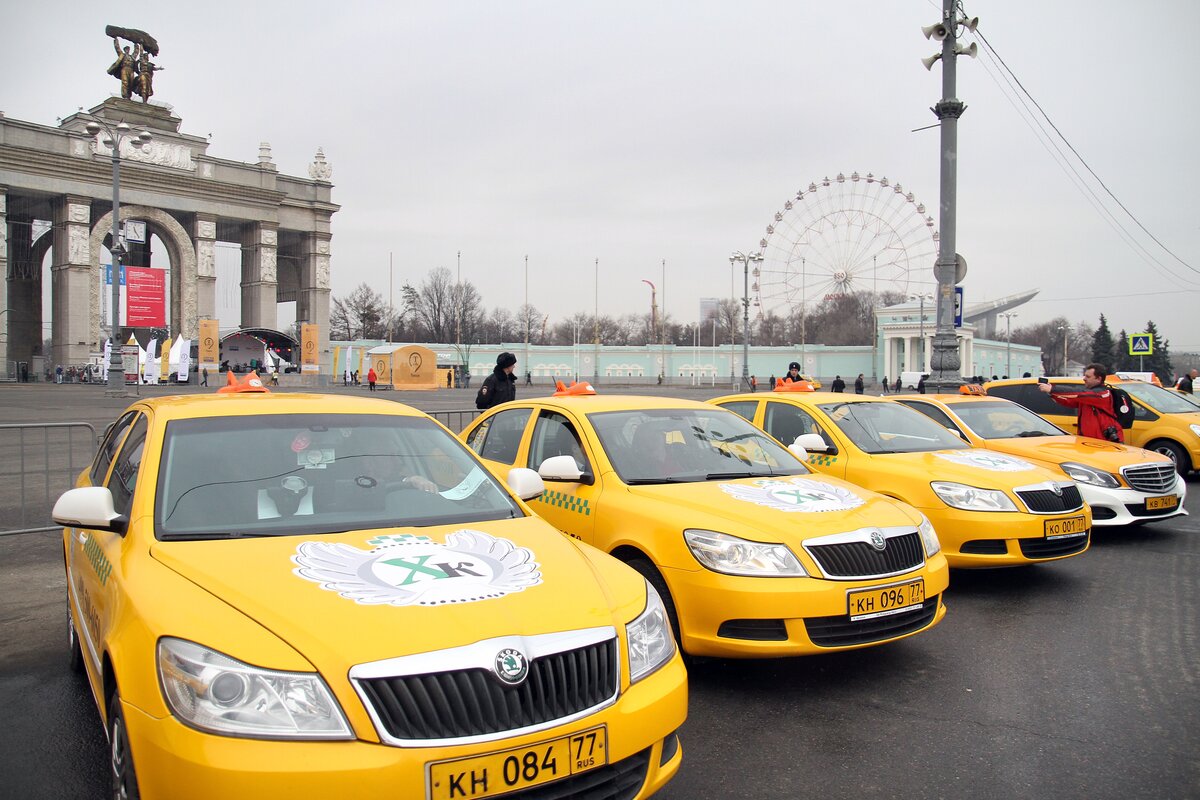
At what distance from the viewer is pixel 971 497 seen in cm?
630

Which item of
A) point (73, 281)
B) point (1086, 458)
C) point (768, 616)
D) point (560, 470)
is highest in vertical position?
point (73, 281)

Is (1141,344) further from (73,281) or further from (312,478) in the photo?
(73,281)

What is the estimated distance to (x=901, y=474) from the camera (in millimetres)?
6637

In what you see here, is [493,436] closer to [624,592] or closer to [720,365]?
[624,592]

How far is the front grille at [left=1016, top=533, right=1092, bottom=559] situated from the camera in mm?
6176

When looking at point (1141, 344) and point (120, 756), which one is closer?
point (120, 756)

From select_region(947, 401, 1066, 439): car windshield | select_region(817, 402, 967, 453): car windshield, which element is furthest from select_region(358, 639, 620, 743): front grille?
select_region(947, 401, 1066, 439): car windshield

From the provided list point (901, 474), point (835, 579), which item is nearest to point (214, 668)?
point (835, 579)

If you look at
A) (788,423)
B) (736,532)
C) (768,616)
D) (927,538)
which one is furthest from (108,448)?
(788,423)

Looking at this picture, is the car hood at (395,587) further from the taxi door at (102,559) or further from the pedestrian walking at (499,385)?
the pedestrian walking at (499,385)

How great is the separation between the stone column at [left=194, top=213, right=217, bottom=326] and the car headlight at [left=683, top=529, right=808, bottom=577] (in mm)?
67218

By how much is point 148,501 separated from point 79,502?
0.24m

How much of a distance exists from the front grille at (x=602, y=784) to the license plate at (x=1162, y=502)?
24.2ft

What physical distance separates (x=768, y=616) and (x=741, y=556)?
0.32m
